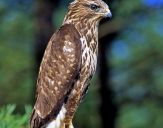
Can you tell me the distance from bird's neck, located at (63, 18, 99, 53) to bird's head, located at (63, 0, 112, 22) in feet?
0.06

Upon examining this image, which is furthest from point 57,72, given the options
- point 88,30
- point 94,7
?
point 94,7

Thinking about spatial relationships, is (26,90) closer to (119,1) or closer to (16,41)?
(16,41)

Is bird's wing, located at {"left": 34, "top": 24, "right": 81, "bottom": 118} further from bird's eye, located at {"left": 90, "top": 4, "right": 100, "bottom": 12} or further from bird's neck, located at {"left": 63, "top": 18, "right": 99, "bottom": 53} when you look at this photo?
bird's eye, located at {"left": 90, "top": 4, "right": 100, "bottom": 12}

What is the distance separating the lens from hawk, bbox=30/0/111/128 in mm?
4969

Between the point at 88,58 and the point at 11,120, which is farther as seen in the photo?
the point at 11,120

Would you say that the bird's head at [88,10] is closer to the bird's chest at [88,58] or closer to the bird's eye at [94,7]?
the bird's eye at [94,7]

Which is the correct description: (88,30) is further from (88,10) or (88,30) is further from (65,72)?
(65,72)

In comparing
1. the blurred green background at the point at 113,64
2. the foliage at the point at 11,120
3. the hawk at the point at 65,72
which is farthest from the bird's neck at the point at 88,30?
the blurred green background at the point at 113,64

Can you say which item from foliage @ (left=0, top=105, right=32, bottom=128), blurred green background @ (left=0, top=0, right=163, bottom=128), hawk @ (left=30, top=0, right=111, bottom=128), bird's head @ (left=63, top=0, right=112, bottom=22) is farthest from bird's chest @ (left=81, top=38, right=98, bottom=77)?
blurred green background @ (left=0, top=0, right=163, bottom=128)

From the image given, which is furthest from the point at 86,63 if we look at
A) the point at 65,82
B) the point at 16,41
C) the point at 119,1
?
the point at 16,41

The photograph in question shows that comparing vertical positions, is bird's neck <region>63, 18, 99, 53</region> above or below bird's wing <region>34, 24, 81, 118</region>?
above

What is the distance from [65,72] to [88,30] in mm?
271

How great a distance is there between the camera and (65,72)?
4992 mm

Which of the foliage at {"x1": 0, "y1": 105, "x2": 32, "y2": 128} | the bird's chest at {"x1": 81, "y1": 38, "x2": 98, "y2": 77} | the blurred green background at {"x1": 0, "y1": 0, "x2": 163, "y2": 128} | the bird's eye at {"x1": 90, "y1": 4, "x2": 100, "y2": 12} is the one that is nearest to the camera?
the bird's chest at {"x1": 81, "y1": 38, "x2": 98, "y2": 77}
